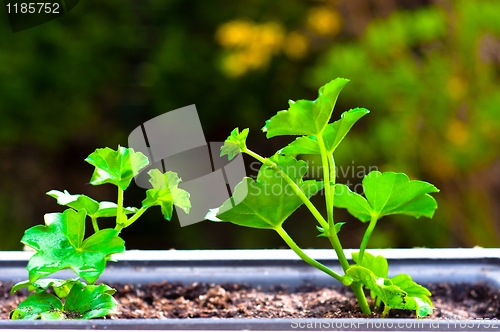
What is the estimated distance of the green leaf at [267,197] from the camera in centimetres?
50

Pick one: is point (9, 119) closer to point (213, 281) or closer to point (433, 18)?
point (433, 18)

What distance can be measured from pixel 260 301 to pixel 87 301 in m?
0.17

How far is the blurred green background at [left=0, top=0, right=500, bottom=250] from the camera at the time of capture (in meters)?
1.50

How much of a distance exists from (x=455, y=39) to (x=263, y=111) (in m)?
0.66

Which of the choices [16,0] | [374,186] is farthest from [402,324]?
[16,0]

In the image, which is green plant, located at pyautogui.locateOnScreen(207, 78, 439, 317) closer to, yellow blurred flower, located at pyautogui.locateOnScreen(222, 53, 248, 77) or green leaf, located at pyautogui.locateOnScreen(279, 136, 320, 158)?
green leaf, located at pyautogui.locateOnScreen(279, 136, 320, 158)

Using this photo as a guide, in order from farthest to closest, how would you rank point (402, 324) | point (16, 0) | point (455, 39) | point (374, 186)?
1. point (16, 0)
2. point (455, 39)
3. point (374, 186)
4. point (402, 324)

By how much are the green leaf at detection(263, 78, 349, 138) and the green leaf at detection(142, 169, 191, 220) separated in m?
0.09

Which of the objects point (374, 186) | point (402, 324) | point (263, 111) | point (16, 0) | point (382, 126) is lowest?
point (402, 324)

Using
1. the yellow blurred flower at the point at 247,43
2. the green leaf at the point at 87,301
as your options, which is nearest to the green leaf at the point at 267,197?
the green leaf at the point at 87,301

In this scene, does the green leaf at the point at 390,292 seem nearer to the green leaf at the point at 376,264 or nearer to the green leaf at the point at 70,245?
the green leaf at the point at 376,264

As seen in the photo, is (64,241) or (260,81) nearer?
(64,241)

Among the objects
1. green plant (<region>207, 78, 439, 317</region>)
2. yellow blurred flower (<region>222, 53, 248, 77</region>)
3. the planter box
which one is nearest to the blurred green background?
yellow blurred flower (<region>222, 53, 248, 77</region>)

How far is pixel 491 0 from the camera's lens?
141 cm
